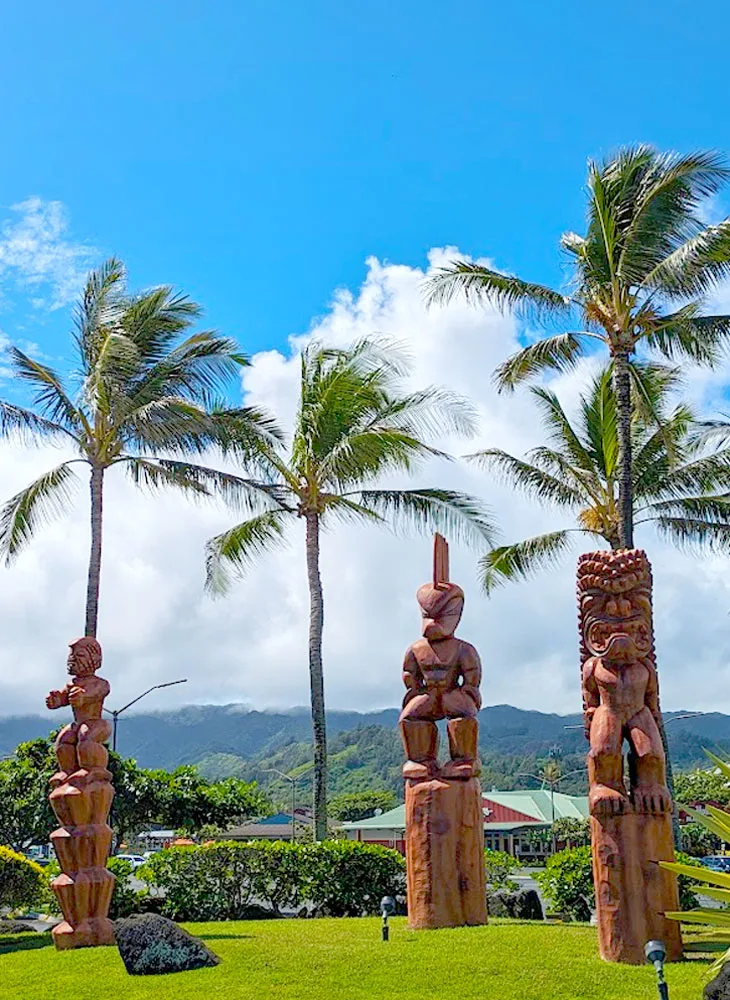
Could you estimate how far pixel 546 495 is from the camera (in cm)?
2362

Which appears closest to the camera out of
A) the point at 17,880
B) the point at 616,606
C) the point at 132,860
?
the point at 616,606

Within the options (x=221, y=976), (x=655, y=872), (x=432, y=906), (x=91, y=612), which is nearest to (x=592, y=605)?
(x=655, y=872)

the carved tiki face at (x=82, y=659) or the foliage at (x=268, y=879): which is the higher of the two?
the carved tiki face at (x=82, y=659)

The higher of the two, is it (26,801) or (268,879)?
(26,801)

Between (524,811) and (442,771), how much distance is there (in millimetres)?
47868

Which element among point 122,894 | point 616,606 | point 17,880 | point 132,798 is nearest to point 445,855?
point 616,606

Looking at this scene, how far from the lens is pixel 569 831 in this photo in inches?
1929

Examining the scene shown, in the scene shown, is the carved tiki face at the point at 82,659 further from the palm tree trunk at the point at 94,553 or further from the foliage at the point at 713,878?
the foliage at the point at 713,878

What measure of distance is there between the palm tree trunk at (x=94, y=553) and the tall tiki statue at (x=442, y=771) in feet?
29.4

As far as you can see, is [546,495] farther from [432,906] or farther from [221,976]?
[221,976]

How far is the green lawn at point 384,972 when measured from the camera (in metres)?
9.37

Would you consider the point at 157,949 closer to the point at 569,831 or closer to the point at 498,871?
the point at 498,871

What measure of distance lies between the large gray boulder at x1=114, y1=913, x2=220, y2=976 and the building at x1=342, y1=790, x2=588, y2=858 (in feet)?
127

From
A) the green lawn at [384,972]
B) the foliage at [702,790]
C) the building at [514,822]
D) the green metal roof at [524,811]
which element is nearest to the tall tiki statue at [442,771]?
the green lawn at [384,972]
